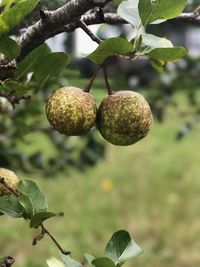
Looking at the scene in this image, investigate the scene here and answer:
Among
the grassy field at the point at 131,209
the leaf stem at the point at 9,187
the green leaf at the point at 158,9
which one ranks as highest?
the grassy field at the point at 131,209

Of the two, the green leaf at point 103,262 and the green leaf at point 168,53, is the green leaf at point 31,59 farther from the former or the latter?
the green leaf at point 103,262

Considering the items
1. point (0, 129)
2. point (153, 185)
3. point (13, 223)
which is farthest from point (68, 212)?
point (0, 129)

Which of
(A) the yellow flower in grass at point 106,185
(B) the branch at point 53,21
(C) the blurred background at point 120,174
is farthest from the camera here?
(A) the yellow flower in grass at point 106,185

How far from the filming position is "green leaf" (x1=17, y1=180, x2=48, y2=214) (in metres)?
0.89

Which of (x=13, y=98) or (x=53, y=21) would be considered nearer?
(x=53, y=21)

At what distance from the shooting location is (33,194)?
0.89 meters

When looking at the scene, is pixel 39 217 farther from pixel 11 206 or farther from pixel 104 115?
pixel 104 115

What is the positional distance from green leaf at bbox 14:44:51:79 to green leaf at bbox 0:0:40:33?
76 millimetres

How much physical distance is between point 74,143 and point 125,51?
207cm

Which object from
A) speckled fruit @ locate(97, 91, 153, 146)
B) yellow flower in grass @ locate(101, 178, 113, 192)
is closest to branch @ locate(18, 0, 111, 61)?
speckled fruit @ locate(97, 91, 153, 146)

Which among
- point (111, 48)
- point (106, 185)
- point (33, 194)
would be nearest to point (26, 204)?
point (33, 194)

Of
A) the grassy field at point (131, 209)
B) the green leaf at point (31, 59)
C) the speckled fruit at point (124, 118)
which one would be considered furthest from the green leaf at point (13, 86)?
the grassy field at point (131, 209)

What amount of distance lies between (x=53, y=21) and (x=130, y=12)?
0.36 ft

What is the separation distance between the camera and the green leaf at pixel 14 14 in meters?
0.81
